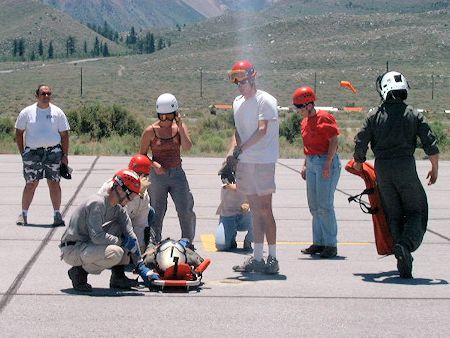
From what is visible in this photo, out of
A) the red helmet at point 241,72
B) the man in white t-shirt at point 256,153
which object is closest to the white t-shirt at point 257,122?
the man in white t-shirt at point 256,153

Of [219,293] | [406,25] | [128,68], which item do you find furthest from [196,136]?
[406,25]

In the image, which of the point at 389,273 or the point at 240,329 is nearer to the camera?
the point at 240,329

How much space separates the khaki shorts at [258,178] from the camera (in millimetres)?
10375

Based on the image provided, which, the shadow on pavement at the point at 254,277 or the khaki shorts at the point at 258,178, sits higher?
the khaki shorts at the point at 258,178

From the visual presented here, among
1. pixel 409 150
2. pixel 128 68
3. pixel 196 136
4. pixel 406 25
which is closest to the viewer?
pixel 409 150

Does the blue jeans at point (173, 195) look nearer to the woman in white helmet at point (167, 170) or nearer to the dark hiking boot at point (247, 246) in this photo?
the woman in white helmet at point (167, 170)

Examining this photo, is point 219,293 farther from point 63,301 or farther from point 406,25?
point 406,25

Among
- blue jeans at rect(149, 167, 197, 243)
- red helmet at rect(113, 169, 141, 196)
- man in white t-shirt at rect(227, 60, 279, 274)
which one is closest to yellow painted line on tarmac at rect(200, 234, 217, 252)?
blue jeans at rect(149, 167, 197, 243)

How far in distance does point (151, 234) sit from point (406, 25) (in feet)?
403

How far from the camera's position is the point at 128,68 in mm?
112188

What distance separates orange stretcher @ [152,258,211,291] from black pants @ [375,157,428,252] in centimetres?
188

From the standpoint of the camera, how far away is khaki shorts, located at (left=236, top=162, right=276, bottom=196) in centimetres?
1038

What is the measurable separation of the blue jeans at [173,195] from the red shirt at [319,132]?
1.35 meters

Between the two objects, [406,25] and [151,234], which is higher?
[406,25]
